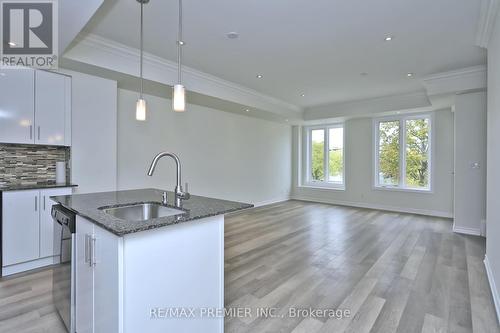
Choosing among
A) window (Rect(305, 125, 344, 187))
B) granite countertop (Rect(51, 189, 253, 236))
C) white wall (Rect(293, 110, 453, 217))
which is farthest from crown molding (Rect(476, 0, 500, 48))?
window (Rect(305, 125, 344, 187))

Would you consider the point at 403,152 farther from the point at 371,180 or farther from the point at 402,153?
the point at 371,180

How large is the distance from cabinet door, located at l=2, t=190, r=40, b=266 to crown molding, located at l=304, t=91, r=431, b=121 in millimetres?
6205


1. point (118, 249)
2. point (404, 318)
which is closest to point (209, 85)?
point (118, 249)

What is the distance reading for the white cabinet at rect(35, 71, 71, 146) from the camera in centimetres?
317

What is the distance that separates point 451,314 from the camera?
2180 millimetres

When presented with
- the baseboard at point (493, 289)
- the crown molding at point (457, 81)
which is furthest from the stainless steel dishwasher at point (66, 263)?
the crown molding at point (457, 81)

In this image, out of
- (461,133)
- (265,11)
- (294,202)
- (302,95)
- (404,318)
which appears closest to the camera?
(404,318)

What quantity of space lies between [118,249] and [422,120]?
22.8ft

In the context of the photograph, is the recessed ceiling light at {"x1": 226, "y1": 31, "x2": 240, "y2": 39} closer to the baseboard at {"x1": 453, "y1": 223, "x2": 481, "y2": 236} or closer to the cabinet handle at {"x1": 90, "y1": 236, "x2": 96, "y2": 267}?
the cabinet handle at {"x1": 90, "y1": 236, "x2": 96, "y2": 267}

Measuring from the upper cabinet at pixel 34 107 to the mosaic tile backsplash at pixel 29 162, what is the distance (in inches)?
11.7

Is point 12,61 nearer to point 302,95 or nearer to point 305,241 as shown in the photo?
point 305,241

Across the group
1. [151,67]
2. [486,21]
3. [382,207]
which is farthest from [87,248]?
[382,207]

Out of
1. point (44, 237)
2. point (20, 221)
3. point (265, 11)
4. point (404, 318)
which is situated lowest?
point (404, 318)

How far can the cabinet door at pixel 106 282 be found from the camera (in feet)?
4.43
